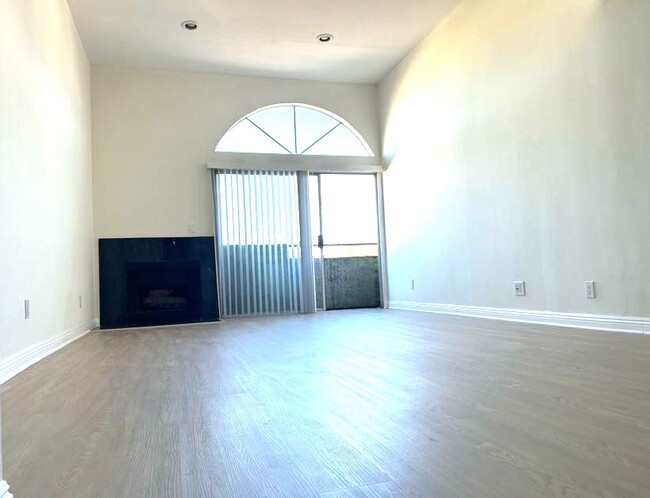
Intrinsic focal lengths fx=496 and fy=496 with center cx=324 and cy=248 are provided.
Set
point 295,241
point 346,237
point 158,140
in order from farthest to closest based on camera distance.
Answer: point 346,237 → point 295,241 → point 158,140

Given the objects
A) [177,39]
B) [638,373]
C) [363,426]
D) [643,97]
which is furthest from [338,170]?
[363,426]

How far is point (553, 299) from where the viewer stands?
3506 millimetres

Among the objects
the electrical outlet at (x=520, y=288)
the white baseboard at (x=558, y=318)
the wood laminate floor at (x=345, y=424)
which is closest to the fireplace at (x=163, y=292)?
the white baseboard at (x=558, y=318)

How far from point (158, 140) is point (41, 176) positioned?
2587 millimetres

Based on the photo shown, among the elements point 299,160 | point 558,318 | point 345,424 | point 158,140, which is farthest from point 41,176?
point 558,318

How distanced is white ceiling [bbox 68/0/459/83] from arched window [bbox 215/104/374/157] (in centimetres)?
47

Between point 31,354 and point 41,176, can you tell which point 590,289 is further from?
point 41,176

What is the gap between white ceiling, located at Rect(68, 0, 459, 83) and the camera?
14.5ft

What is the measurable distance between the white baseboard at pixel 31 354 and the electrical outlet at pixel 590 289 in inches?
130

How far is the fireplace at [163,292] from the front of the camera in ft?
17.6

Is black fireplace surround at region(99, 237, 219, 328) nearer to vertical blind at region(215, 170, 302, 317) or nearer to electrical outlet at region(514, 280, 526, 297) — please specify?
vertical blind at region(215, 170, 302, 317)

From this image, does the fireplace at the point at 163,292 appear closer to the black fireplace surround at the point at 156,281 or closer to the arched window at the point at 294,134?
the black fireplace surround at the point at 156,281

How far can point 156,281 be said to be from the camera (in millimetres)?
5477

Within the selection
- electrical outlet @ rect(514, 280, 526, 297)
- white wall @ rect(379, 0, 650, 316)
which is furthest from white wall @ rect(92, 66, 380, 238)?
electrical outlet @ rect(514, 280, 526, 297)
